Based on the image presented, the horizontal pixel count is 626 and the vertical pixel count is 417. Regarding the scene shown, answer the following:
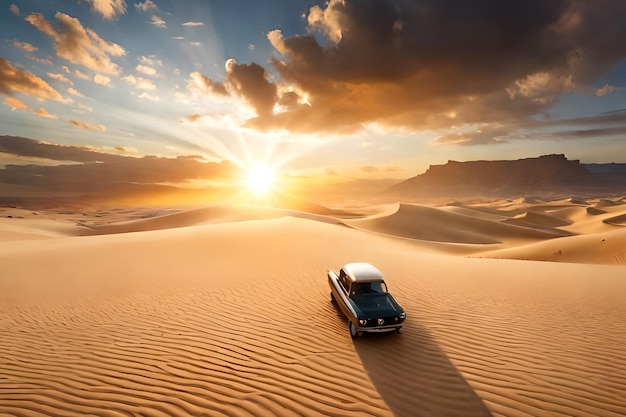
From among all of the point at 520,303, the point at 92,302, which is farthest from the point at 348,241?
the point at 92,302

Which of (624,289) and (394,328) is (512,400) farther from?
(624,289)

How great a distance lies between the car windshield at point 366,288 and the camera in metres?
6.92

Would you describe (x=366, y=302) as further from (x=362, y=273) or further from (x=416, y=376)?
(x=416, y=376)

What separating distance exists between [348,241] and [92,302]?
1256 cm

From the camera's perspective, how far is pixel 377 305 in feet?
21.4

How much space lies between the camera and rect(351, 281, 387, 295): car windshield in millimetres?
6921

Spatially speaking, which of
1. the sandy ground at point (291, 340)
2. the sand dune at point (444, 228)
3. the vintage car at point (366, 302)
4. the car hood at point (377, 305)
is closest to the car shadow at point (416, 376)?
the sandy ground at point (291, 340)

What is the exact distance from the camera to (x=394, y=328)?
244 inches

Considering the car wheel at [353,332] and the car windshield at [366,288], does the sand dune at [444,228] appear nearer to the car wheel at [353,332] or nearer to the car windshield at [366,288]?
the car windshield at [366,288]

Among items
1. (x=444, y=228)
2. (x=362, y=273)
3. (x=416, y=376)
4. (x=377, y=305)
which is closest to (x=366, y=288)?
(x=362, y=273)

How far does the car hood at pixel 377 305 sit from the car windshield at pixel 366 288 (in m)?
0.11

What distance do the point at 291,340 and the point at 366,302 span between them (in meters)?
1.86

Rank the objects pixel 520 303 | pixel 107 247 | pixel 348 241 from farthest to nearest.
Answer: pixel 348 241, pixel 107 247, pixel 520 303

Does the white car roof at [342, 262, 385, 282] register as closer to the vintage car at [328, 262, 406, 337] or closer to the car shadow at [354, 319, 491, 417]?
the vintage car at [328, 262, 406, 337]
